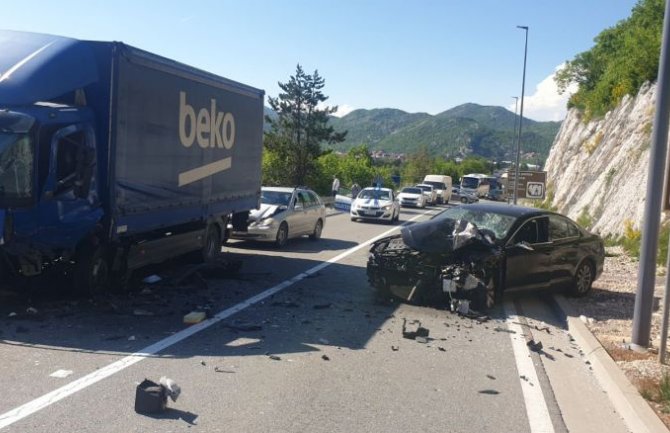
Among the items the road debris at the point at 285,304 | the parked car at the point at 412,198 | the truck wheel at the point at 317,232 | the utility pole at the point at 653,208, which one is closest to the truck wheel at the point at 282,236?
the truck wheel at the point at 317,232

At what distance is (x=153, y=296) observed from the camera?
927cm

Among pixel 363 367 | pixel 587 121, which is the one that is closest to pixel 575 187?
pixel 587 121

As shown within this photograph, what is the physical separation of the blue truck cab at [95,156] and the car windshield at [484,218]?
4.46 metres

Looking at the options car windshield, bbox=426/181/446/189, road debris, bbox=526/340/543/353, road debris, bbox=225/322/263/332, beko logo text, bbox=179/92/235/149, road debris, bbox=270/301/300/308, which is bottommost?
road debris, bbox=526/340/543/353

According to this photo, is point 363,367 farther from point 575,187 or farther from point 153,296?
point 575,187

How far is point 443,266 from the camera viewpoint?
370 inches

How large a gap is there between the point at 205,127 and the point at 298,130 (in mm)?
48498

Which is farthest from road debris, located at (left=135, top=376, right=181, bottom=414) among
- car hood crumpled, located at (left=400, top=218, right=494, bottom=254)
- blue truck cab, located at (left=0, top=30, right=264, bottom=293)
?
car hood crumpled, located at (left=400, top=218, right=494, bottom=254)

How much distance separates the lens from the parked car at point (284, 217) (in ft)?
51.4

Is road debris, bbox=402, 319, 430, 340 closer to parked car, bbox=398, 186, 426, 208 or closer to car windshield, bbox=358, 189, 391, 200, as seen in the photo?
car windshield, bbox=358, 189, 391, 200

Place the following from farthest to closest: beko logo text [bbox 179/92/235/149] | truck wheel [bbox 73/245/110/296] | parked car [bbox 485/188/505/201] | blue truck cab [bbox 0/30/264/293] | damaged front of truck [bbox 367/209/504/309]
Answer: parked car [bbox 485/188/505/201] < beko logo text [bbox 179/92/235/149] < damaged front of truck [bbox 367/209/504/309] < truck wheel [bbox 73/245/110/296] < blue truck cab [bbox 0/30/264/293]

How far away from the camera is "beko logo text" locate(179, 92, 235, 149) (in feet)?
35.3

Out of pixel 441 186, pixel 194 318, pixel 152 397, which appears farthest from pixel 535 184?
pixel 441 186

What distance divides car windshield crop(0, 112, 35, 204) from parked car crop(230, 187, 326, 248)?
8.23 m
